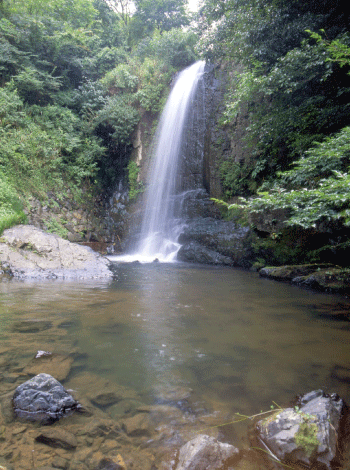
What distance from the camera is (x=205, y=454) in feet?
5.03

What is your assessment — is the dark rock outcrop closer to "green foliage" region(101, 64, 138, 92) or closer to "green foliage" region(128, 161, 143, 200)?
"green foliage" region(128, 161, 143, 200)

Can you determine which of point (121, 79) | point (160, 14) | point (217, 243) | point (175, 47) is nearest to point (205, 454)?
point (217, 243)

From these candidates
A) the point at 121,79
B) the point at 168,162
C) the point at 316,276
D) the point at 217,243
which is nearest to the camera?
the point at 316,276

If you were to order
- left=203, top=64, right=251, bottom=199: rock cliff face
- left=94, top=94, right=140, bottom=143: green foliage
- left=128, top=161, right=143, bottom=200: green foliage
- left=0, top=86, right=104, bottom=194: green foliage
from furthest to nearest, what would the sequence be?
left=128, top=161, right=143, bottom=200: green foliage, left=94, top=94, right=140, bottom=143: green foliage, left=203, top=64, right=251, bottom=199: rock cliff face, left=0, top=86, right=104, bottom=194: green foliage

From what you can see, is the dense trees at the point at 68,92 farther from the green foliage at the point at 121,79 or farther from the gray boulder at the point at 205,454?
the gray boulder at the point at 205,454

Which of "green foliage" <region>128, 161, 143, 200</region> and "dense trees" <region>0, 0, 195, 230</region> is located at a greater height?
"dense trees" <region>0, 0, 195, 230</region>

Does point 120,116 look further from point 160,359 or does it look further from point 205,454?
point 205,454

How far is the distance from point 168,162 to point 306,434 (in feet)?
46.4

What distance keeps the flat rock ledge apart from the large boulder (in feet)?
14.0

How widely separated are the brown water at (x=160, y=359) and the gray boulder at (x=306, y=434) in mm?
196

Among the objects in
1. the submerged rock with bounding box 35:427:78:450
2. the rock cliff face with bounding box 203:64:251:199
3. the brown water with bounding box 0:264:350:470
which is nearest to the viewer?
the submerged rock with bounding box 35:427:78:450

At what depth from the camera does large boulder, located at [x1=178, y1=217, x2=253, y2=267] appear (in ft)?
33.3

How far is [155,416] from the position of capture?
194 cm

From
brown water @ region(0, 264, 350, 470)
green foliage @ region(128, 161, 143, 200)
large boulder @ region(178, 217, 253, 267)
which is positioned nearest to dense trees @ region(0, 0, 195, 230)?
green foliage @ region(128, 161, 143, 200)
